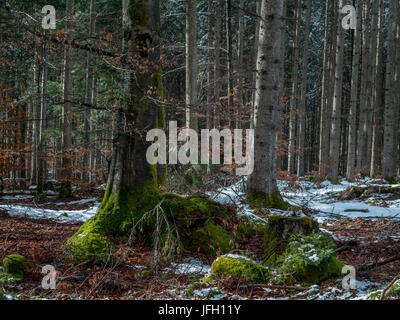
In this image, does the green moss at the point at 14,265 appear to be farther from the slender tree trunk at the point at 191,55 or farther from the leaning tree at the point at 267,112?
the slender tree trunk at the point at 191,55

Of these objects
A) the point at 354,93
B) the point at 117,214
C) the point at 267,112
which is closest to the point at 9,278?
the point at 117,214

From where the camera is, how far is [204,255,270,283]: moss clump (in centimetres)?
421

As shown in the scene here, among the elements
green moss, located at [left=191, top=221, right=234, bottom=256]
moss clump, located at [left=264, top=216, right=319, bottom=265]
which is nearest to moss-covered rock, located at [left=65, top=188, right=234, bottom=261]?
green moss, located at [left=191, top=221, right=234, bottom=256]

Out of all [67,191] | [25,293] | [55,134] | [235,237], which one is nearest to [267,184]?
[235,237]

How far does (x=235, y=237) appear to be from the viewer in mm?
6031

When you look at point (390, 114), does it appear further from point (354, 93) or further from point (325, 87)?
Result: point (325, 87)

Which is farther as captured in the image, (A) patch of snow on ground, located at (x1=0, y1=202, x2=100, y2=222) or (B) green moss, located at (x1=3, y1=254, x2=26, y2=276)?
(A) patch of snow on ground, located at (x1=0, y1=202, x2=100, y2=222)

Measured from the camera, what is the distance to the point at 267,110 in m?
8.19

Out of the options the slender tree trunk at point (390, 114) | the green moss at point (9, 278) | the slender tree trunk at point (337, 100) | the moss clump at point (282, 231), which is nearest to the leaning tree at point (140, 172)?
the moss clump at point (282, 231)

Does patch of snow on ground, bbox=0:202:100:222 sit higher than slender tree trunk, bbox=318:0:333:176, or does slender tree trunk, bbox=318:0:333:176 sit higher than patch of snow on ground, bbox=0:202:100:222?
slender tree trunk, bbox=318:0:333:176

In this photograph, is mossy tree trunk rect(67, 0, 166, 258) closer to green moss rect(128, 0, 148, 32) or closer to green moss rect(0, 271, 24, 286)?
green moss rect(128, 0, 148, 32)

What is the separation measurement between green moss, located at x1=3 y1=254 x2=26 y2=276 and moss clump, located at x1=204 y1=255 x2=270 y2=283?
2457 millimetres

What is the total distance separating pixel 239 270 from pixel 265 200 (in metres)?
3.87
